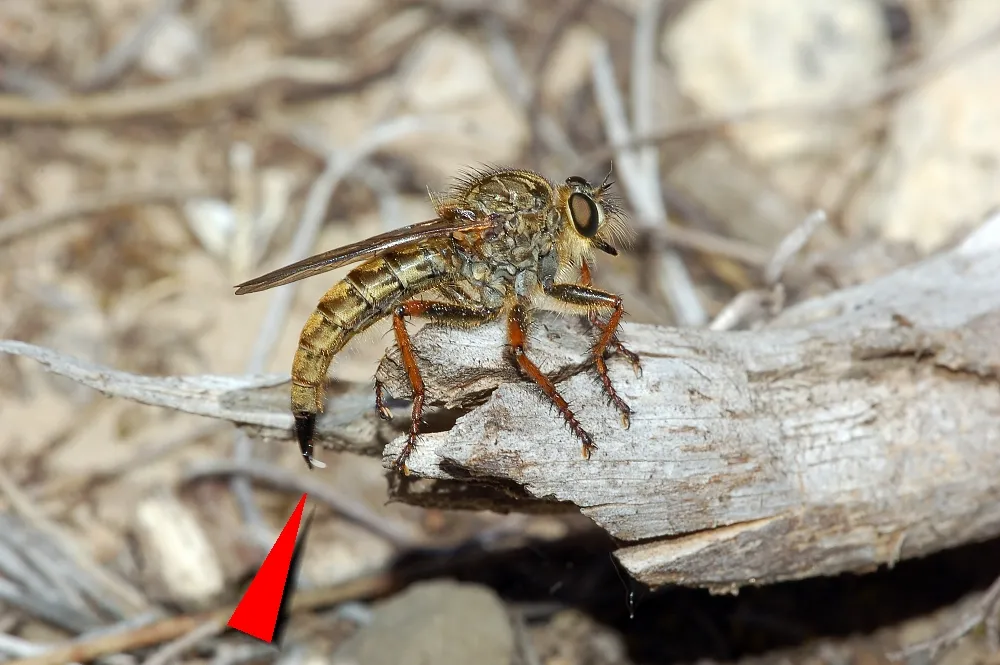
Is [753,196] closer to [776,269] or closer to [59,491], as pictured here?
[776,269]

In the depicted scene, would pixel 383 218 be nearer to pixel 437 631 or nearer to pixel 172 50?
pixel 172 50

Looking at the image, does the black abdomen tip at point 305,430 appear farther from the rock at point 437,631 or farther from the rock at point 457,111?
the rock at point 457,111

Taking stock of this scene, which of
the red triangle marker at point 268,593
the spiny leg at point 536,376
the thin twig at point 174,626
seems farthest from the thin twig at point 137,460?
the spiny leg at point 536,376

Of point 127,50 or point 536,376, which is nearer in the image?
point 536,376

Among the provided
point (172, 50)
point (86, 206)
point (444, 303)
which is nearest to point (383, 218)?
point (86, 206)

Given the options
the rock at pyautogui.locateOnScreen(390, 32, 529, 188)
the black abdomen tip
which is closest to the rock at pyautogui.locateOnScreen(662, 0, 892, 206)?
the rock at pyautogui.locateOnScreen(390, 32, 529, 188)

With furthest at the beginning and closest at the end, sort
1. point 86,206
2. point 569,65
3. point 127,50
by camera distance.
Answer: point 569,65, point 127,50, point 86,206
